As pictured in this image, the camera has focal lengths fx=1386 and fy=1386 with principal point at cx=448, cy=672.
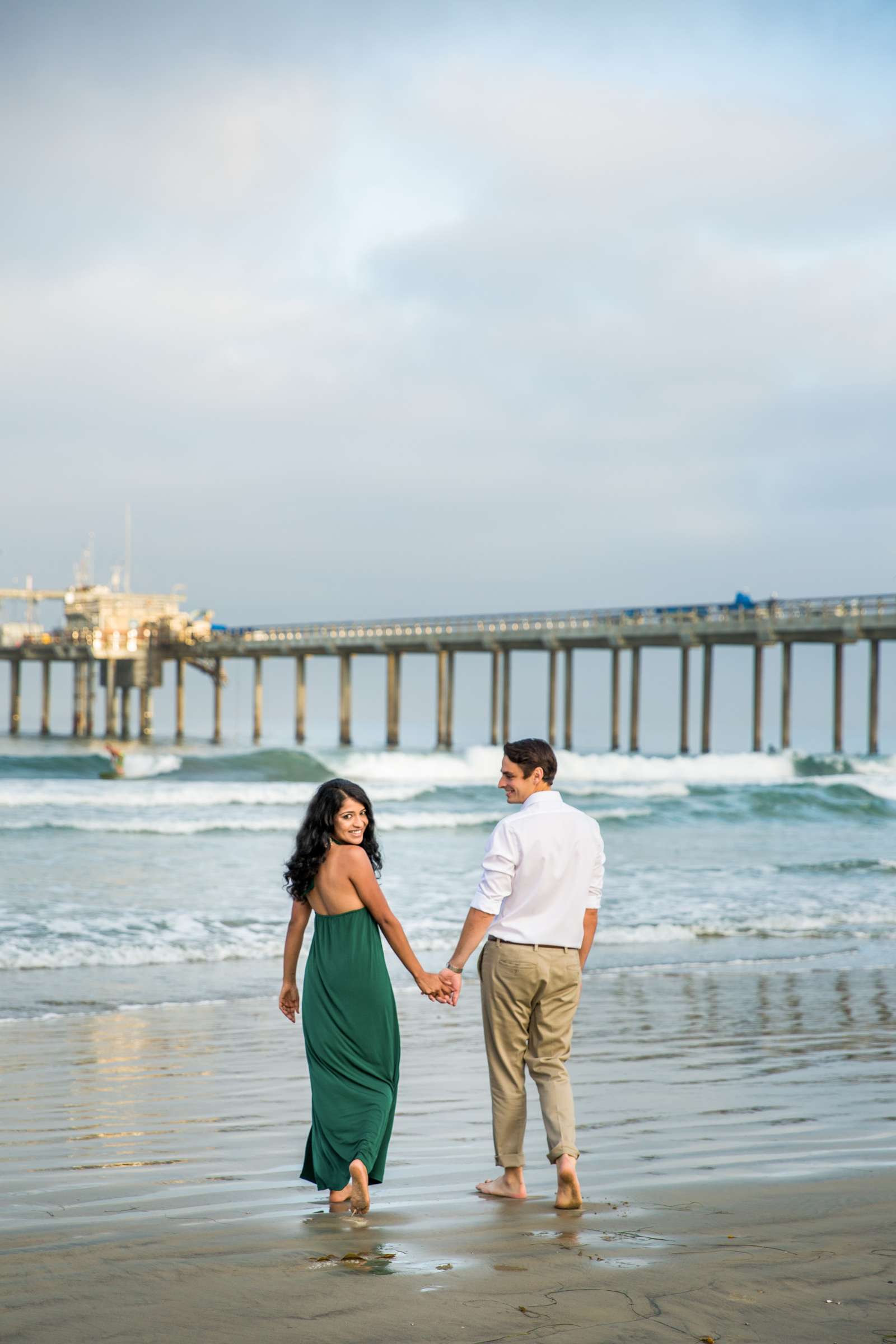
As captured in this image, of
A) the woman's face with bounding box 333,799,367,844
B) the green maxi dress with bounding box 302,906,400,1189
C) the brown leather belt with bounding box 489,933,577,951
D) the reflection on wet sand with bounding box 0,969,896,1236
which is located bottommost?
the reflection on wet sand with bounding box 0,969,896,1236

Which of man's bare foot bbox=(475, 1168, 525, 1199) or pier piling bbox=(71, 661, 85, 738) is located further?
pier piling bbox=(71, 661, 85, 738)

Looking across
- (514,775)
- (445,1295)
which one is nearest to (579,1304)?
(445,1295)

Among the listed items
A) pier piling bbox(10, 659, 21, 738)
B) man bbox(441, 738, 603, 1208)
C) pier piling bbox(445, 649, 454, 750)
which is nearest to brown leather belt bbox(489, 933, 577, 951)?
man bbox(441, 738, 603, 1208)

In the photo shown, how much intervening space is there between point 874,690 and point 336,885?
113 feet

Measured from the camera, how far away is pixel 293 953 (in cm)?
415

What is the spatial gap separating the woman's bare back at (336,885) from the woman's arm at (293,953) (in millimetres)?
106

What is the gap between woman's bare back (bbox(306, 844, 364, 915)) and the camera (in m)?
3.97

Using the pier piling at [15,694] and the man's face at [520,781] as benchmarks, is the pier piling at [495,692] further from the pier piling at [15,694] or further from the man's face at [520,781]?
the man's face at [520,781]

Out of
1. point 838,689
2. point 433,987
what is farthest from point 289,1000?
point 838,689

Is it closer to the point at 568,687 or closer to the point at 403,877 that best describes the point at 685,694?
the point at 568,687

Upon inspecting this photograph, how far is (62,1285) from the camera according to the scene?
3066mm

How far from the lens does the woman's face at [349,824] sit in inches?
157

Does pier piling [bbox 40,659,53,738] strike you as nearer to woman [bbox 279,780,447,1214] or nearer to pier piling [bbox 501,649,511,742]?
pier piling [bbox 501,649,511,742]

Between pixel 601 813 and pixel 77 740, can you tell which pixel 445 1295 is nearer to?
pixel 601 813
